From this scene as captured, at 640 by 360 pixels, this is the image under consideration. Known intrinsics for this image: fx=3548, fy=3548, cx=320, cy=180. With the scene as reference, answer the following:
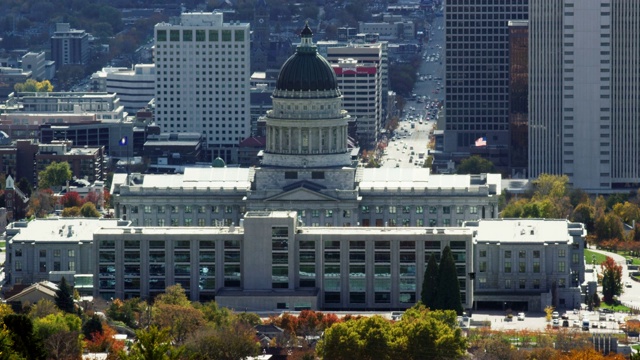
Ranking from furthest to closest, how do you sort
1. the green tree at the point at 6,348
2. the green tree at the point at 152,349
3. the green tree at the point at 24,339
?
the green tree at the point at 24,339
the green tree at the point at 152,349
the green tree at the point at 6,348

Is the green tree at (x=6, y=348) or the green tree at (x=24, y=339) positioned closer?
the green tree at (x=6, y=348)

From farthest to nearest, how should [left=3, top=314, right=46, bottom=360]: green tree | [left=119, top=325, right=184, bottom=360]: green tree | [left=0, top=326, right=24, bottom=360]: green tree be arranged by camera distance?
[left=3, top=314, right=46, bottom=360]: green tree < [left=119, top=325, right=184, bottom=360]: green tree < [left=0, top=326, right=24, bottom=360]: green tree

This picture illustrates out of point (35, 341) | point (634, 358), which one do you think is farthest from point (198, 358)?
point (634, 358)

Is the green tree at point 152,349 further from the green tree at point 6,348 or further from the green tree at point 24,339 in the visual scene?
the green tree at point 24,339

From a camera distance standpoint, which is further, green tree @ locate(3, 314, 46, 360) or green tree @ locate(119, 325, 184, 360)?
green tree @ locate(3, 314, 46, 360)

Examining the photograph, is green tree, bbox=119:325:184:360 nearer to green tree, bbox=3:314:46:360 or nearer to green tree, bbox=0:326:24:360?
green tree, bbox=0:326:24:360

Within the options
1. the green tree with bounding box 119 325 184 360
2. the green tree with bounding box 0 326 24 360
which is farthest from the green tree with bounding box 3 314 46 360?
the green tree with bounding box 119 325 184 360

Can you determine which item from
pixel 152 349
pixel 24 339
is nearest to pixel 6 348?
pixel 152 349

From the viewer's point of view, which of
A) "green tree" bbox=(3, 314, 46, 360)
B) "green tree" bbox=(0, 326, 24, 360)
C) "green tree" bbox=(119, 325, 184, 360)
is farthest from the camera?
"green tree" bbox=(3, 314, 46, 360)

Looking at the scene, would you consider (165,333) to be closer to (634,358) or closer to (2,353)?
(2,353)

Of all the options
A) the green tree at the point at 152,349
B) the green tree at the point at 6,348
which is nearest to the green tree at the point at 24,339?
the green tree at the point at 6,348

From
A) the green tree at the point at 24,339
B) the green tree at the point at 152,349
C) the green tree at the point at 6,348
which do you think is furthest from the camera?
the green tree at the point at 24,339

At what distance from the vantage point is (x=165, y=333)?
598ft

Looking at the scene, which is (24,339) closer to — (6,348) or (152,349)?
(6,348)
